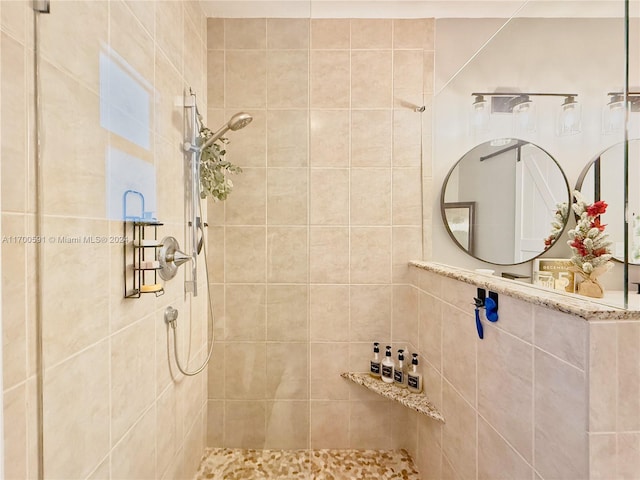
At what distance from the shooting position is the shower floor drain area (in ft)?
3.80

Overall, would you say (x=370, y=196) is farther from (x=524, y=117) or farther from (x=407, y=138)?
(x=524, y=117)

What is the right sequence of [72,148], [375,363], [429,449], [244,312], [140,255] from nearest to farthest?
[72,148] → [140,255] → [244,312] → [429,449] → [375,363]

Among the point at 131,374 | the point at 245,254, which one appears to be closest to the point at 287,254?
the point at 245,254

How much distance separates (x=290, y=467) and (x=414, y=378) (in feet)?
2.49

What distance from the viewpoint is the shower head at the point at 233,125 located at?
1.10 metres

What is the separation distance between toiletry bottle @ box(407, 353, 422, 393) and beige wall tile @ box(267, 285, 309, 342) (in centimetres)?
72

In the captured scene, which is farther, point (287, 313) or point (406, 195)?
point (406, 195)

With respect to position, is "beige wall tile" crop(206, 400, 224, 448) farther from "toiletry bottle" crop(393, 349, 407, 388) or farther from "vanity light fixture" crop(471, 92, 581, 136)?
"vanity light fixture" crop(471, 92, 581, 136)

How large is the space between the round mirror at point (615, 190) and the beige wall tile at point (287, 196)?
856 millimetres

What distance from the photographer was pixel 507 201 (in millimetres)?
1220

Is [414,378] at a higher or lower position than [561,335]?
lower

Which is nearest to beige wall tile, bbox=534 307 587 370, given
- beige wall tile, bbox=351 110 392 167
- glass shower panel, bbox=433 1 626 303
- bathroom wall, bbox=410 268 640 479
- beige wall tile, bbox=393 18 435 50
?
bathroom wall, bbox=410 268 640 479

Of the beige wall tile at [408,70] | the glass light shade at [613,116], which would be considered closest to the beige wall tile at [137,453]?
the glass light shade at [613,116]

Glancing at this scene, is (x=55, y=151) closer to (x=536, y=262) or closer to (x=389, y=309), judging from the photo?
(x=536, y=262)
